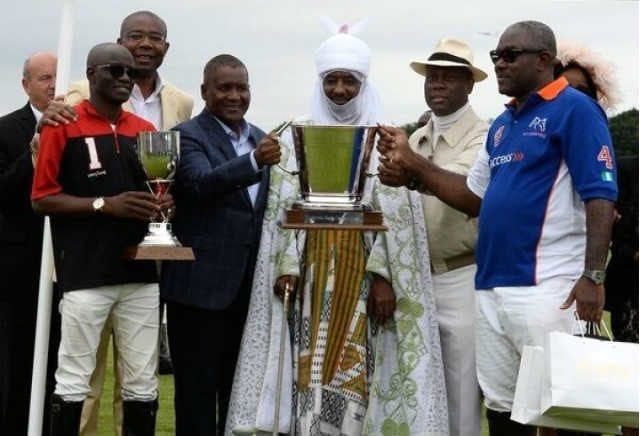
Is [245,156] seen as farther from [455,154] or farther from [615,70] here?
[615,70]

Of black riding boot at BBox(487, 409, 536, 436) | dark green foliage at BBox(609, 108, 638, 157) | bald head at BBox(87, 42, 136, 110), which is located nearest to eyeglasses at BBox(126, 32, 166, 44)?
bald head at BBox(87, 42, 136, 110)

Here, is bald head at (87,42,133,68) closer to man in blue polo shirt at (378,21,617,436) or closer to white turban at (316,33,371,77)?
white turban at (316,33,371,77)

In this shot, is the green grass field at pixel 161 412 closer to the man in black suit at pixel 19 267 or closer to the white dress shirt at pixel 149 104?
the man in black suit at pixel 19 267

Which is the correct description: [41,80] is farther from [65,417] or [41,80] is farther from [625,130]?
[625,130]

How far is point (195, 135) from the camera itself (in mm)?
7582

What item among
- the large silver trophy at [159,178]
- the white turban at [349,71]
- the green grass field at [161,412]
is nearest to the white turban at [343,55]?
the white turban at [349,71]

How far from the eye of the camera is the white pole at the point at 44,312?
7.55m

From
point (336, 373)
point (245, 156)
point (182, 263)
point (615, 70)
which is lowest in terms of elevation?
point (336, 373)

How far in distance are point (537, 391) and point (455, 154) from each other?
1.81 m

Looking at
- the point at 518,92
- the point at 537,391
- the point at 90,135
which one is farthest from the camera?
the point at 90,135

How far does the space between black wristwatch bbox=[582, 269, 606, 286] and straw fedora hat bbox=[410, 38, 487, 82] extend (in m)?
1.73

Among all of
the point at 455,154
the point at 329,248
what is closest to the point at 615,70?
the point at 455,154

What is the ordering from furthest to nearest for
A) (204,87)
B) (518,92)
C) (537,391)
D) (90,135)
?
(204,87) < (90,135) < (518,92) < (537,391)

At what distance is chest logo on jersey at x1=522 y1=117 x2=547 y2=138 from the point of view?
21.2ft
